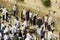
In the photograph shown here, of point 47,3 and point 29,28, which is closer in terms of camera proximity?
point 29,28

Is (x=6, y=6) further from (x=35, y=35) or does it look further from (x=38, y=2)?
(x=35, y=35)

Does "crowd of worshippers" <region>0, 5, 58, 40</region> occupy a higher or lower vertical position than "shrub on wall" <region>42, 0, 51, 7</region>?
lower

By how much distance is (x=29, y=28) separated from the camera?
22234mm

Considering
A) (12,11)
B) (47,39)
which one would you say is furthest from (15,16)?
(47,39)

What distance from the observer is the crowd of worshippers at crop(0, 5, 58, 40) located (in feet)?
67.6

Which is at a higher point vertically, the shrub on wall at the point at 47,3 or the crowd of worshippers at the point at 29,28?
the shrub on wall at the point at 47,3

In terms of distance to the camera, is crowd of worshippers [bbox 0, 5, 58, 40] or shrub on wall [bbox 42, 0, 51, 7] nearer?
crowd of worshippers [bbox 0, 5, 58, 40]

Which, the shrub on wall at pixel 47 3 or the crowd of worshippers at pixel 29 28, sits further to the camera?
the shrub on wall at pixel 47 3

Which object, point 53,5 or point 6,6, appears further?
point 6,6

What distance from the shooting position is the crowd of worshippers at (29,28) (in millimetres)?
20609

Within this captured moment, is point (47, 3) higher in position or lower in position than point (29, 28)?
higher

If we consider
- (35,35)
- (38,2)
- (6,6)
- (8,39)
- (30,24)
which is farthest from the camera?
(6,6)

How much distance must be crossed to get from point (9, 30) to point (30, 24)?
2608 mm

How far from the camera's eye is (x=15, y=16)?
25.7 m
